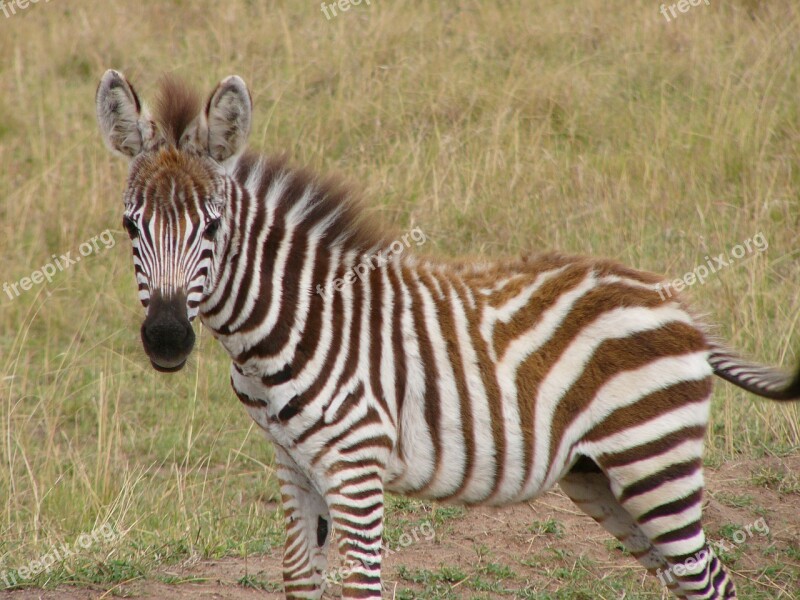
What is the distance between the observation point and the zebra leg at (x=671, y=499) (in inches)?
181

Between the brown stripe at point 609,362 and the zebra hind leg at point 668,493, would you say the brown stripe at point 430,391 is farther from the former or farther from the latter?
the zebra hind leg at point 668,493

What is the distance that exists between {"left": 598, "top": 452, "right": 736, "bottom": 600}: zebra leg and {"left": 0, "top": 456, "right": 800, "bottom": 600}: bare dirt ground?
1.33 metres

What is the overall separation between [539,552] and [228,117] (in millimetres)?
3418

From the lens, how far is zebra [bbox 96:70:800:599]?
4.36 m

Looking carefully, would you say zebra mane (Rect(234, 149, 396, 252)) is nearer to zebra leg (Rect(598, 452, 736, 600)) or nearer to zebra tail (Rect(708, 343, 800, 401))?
zebra leg (Rect(598, 452, 736, 600))

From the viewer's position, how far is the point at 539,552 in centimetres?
630

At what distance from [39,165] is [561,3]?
262 inches

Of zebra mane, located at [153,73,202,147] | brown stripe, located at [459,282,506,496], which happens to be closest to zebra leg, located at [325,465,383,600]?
brown stripe, located at [459,282,506,496]

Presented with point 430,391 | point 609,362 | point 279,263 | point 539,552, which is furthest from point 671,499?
point 279,263

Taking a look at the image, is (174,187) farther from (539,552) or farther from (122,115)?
(539,552)

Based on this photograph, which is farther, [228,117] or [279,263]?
[279,263]

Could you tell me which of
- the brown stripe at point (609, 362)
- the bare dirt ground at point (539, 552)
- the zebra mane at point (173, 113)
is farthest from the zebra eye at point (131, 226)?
the bare dirt ground at point (539, 552)

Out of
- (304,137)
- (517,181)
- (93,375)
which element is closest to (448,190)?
(517,181)

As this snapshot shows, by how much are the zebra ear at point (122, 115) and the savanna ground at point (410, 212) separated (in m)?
2.42
